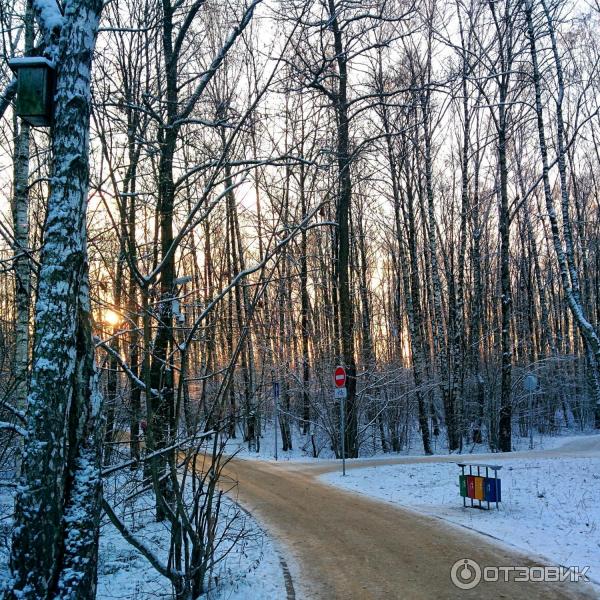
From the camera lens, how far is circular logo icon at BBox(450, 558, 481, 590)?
6.01 metres

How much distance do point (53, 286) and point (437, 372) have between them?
24336 mm

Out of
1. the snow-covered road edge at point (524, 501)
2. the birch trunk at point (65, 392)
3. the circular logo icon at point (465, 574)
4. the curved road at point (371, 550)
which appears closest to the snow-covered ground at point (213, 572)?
the curved road at point (371, 550)

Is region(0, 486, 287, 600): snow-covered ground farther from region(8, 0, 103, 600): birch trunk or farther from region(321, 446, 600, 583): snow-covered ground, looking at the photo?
region(321, 446, 600, 583): snow-covered ground

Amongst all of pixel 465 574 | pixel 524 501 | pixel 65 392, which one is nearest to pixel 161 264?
pixel 65 392

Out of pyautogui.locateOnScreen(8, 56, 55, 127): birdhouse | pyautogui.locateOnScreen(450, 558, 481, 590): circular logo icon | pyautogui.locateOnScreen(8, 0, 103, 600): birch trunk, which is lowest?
pyautogui.locateOnScreen(450, 558, 481, 590): circular logo icon

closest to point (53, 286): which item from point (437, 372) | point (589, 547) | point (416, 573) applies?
point (416, 573)

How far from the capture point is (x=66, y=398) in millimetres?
3656

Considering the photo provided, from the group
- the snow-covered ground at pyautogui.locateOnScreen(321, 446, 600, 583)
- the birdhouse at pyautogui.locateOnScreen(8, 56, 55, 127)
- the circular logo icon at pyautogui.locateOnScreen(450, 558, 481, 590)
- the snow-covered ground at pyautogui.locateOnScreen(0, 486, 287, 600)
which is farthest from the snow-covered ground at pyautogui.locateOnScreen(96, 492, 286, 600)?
the birdhouse at pyautogui.locateOnScreen(8, 56, 55, 127)

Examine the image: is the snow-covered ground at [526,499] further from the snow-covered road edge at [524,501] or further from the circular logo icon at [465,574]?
the circular logo icon at [465,574]

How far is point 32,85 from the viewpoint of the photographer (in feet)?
12.8

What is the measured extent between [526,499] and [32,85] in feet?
33.7

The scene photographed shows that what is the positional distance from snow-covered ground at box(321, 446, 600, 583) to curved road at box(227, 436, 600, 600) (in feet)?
1.80

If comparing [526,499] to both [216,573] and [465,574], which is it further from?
[216,573]

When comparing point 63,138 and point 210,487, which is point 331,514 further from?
point 63,138
